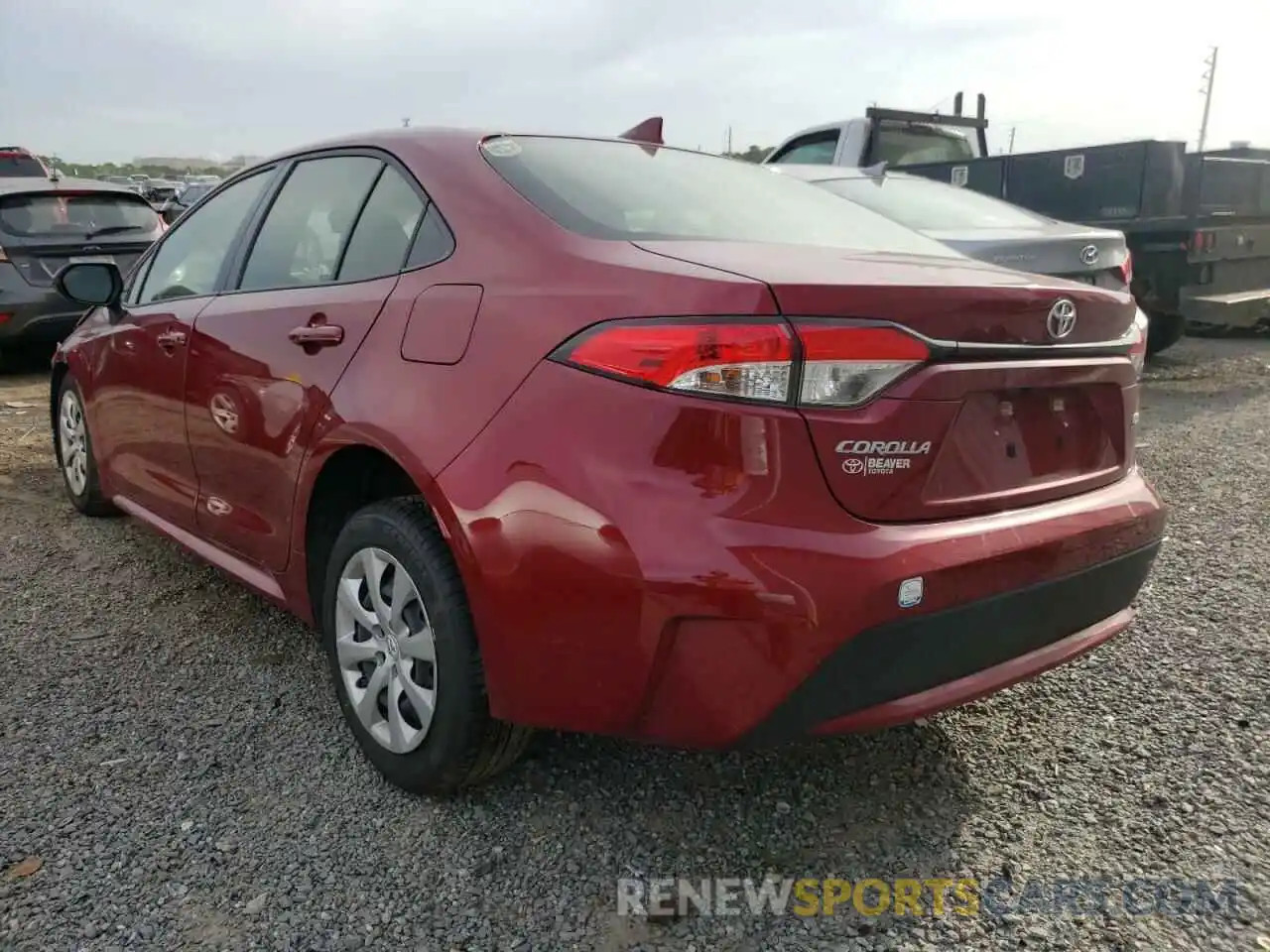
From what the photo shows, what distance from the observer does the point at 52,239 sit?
7922 mm

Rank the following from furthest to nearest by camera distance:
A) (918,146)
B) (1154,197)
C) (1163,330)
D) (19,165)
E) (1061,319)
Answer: (19,165) < (918,146) < (1163,330) < (1154,197) < (1061,319)

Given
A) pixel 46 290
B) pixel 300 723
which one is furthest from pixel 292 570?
pixel 46 290

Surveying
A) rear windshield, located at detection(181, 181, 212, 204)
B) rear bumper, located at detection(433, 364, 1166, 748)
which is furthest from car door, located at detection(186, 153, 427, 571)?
rear windshield, located at detection(181, 181, 212, 204)

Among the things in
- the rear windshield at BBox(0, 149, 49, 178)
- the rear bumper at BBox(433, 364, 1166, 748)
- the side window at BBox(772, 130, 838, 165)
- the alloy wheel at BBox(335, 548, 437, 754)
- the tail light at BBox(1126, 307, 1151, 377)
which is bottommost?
the alloy wheel at BBox(335, 548, 437, 754)

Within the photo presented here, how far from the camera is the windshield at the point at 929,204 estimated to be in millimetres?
5395

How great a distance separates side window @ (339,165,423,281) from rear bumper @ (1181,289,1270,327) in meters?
6.77

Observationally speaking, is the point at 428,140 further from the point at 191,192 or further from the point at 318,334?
the point at 191,192

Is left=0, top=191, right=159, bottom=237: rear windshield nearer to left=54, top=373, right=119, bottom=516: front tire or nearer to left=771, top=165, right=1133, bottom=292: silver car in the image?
left=54, top=373, right=119, bottom=516: front tire

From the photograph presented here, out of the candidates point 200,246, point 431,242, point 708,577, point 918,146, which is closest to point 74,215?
point 200,246

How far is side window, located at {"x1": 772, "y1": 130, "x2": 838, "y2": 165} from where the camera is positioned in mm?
8406

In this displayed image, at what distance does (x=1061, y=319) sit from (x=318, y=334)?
1748mm

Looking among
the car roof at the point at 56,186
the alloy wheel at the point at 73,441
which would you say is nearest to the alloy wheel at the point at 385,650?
the alloy wheel at the point at 73,441

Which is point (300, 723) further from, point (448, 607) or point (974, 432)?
point (974, 432)

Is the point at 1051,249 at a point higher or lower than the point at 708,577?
higher
